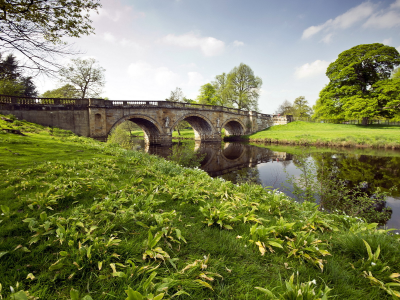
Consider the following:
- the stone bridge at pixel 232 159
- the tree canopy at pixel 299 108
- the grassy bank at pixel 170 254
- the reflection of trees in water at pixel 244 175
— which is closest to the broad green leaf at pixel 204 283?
the grassy bank at pixel 170 254

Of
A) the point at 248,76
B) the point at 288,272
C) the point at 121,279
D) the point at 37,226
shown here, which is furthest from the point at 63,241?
the point at 248,76

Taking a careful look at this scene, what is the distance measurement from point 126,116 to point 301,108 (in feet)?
181

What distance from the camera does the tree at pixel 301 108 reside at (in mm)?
57594

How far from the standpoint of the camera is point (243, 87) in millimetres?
41094

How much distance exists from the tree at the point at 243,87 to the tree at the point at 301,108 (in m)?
23.8

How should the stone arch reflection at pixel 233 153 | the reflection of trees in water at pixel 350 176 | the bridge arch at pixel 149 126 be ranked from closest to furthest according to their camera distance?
Answer: 1. the reflection of trees in water at pixel 350 176
2. the stone arch reflection at pixel 233 153
3. the bridge arch at pixel 149 126

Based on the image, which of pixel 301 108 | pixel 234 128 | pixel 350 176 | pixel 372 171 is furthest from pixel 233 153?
pixel 301 108

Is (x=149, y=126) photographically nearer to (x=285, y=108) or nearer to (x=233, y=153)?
(x=233, y=153)

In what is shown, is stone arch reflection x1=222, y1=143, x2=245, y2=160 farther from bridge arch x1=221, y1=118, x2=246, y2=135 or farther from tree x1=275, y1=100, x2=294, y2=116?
tree x1=275, y1=100, x2=294, y2=116

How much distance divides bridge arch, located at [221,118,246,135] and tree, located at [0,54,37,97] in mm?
28732

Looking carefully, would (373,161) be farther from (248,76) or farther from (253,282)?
(248,76)

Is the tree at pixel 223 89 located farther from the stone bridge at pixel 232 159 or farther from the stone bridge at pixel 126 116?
the stone bridge at pixel 232 159

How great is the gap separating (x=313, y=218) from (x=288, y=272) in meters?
1.31

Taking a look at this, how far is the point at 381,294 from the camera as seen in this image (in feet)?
5.71
